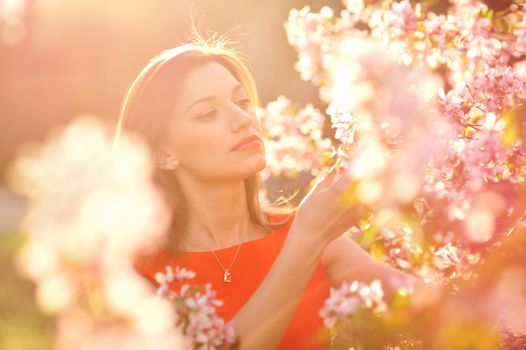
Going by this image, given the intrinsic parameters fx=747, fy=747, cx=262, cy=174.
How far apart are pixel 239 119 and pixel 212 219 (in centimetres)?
59

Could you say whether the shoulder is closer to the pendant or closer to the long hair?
the long hair

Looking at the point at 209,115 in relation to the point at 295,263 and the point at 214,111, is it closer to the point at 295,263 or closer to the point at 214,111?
the point at 214,111

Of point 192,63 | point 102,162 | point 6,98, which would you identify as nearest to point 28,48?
point 6,98

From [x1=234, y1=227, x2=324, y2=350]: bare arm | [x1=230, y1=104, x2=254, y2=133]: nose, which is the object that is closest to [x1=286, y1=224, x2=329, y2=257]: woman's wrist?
[x1=234, y1=227, x2=324, y2=350]: bare arm

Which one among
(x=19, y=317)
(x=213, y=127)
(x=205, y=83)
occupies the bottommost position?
(x=19, y=317)

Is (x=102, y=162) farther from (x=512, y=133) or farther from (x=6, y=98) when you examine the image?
(x=6, y=98)

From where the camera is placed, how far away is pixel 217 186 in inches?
128

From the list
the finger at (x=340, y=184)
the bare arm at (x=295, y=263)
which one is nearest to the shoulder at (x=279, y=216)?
the bare arm at (x=295, y=263)

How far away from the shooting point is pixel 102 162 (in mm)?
4426

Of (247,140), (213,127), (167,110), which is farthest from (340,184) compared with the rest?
(167,110)

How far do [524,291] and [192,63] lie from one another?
6.18 ft

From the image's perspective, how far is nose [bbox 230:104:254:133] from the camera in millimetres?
2994

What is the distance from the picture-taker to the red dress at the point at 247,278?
313cm

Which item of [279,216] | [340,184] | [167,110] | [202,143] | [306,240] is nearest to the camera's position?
[340,184]
